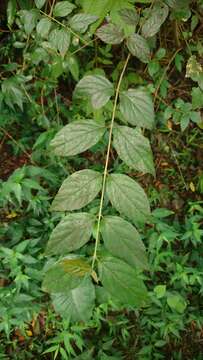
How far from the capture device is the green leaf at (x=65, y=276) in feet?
2.06

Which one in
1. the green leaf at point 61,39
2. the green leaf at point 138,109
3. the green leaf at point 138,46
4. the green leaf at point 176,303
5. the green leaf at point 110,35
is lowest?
the green leaf at point 176,303

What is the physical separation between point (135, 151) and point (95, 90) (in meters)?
0.16

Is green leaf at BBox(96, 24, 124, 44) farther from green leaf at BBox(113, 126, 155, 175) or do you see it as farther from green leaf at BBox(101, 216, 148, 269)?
green leaf at BBox(101, 216, 148, 269)

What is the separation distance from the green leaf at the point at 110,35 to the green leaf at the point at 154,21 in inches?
2.7

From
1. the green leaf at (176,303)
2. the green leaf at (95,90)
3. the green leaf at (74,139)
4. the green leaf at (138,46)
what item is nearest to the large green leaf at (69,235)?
the green leaf at (74,139)

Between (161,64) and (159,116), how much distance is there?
0.83 feet

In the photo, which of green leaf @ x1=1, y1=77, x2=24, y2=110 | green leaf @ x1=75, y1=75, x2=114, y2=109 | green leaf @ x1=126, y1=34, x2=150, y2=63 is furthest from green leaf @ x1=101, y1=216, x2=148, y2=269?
green leaf @ x1=1, y1=77, x2=24, y2=110

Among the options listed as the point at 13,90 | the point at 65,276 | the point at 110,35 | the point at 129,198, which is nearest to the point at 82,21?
the point at 110,35

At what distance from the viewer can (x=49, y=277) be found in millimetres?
645

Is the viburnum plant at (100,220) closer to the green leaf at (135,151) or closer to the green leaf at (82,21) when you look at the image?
the green leaf at (135,151)

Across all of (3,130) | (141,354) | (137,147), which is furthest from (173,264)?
(137,147)

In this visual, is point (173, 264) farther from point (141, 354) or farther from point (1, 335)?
point (1, 335)

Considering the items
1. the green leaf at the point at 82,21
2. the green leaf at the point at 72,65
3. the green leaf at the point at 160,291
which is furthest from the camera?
the green leaf at the point at 160,291

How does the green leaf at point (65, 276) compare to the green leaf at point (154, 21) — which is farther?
the green leaf at point (154, 21)
